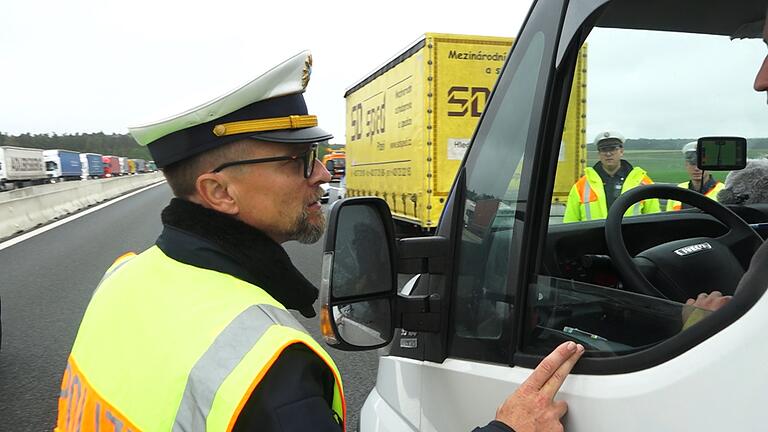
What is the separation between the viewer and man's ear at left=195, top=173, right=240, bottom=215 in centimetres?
162

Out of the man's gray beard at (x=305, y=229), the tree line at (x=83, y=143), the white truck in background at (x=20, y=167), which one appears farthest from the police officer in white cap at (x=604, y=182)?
the tree line at (x=83, y=143)

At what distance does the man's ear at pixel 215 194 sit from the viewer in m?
1.62

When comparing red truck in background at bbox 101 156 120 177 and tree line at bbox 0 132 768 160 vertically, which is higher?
tree line at bbox 0 132 768 160

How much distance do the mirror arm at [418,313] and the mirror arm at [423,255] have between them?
74 millimetres

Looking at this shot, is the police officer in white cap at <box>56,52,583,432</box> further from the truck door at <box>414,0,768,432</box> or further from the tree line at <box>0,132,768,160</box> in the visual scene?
the tree line at <box>0,132,768,160</box>

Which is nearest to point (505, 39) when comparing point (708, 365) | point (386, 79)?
point (386, 79)

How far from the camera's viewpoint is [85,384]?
1.47 metres

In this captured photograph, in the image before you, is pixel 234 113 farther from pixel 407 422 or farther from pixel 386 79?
pixel 386 79

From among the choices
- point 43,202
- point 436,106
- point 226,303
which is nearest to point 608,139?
point 226,303

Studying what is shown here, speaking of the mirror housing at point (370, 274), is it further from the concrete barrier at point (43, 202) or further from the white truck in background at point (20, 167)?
the white truck in background at point (20, 167)

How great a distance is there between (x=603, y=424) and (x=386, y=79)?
1135 cm

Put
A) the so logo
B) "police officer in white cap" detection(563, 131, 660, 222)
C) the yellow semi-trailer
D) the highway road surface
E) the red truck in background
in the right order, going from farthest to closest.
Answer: the red truck in background
the so logo
the yellow semi-trailer
the highway road surface
"police officer in white cap" detection(563, 131, 660, 222)

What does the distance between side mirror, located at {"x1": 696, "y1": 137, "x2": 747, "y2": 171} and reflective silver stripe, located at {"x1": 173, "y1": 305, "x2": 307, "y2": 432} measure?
51.3 inches

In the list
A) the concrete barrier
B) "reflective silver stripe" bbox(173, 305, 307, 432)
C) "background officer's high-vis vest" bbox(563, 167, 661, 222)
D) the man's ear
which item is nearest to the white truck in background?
the concrete barrier
